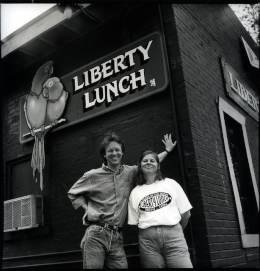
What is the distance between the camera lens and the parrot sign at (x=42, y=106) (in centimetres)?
648

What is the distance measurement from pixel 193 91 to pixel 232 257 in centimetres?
250

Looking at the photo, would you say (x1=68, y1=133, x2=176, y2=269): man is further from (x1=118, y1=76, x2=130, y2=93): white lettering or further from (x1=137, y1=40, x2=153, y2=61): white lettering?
(x1=137, y1=40, x2=153, y2=61): white lettering

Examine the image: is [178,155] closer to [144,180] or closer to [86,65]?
[144,180]

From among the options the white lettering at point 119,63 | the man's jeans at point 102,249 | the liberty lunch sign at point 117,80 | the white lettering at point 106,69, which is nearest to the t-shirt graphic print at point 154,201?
the man's jeans at point 102,249

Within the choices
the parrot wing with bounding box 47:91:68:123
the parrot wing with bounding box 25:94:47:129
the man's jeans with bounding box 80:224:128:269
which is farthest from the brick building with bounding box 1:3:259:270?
the man's jeans with bounding box 80:224:128:269

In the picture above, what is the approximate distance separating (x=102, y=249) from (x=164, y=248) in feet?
2.03

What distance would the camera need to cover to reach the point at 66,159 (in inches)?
244

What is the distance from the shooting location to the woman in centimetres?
341

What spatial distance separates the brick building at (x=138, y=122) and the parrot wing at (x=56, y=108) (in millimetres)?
126

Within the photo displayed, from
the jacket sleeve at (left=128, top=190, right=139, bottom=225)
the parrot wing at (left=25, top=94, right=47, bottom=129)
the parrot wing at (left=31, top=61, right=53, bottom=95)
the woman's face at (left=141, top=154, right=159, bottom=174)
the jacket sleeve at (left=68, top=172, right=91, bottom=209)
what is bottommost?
the jacket sleeve at (left=128, top=190, right=139, bottom=225)

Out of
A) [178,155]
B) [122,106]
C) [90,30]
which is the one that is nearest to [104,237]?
[178,155]

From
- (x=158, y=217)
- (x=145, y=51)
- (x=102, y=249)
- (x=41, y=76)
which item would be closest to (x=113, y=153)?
(x=158, y=217)

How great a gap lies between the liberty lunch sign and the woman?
71.3 inches

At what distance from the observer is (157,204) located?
140 inches
